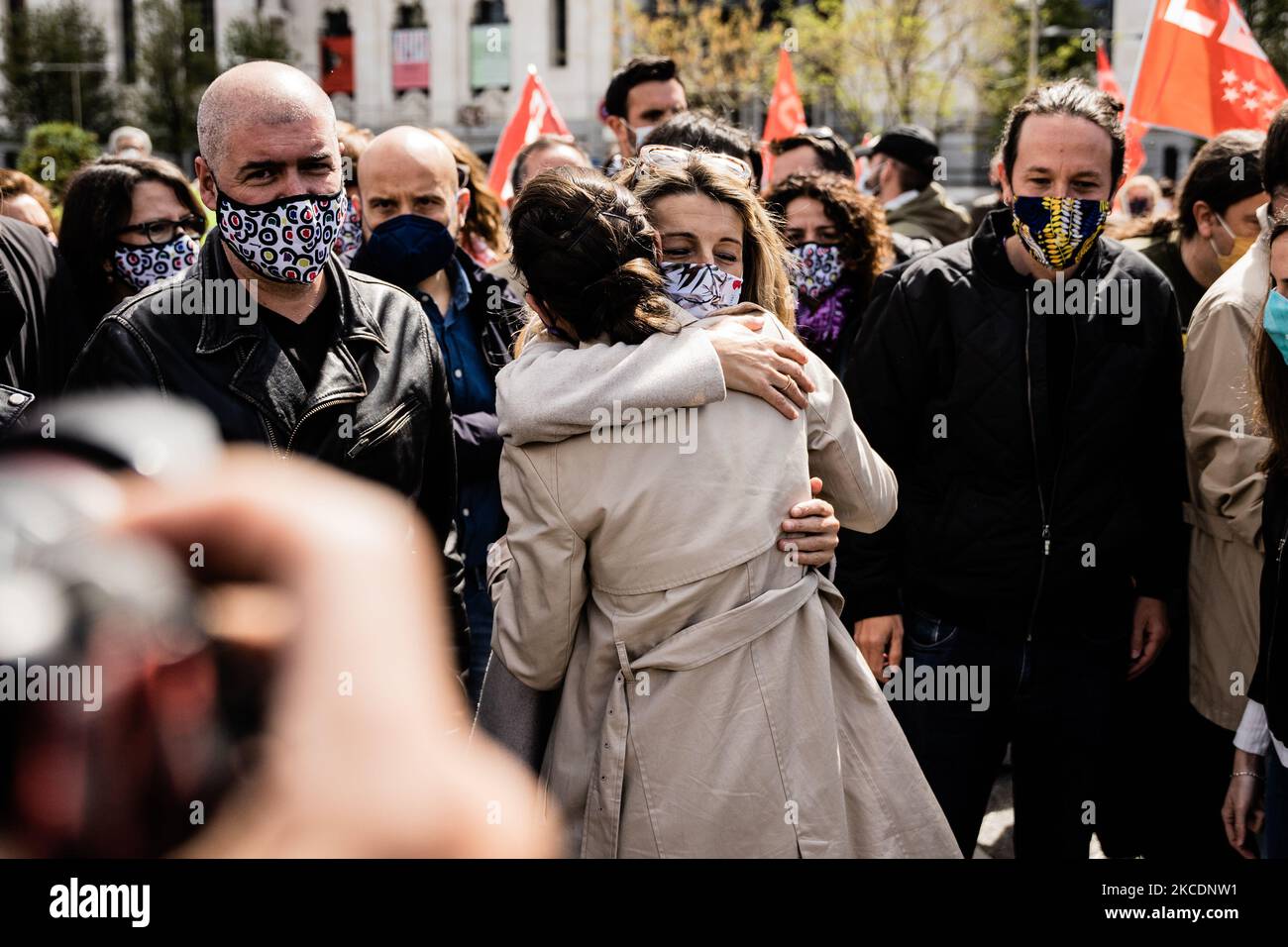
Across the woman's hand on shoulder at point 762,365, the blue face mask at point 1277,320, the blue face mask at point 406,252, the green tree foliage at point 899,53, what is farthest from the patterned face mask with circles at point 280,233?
the green tree foliage at point 899,53

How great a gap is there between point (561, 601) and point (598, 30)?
4634cm

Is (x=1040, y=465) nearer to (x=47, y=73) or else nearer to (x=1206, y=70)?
(x=1206, y=70)

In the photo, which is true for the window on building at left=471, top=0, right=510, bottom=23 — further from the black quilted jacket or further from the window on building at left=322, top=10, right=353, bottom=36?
the black quilted jacket

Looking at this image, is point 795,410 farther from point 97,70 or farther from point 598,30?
point 598,30

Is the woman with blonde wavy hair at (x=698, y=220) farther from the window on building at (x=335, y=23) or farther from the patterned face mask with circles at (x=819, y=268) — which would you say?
the window on building at (x=335, y=23)

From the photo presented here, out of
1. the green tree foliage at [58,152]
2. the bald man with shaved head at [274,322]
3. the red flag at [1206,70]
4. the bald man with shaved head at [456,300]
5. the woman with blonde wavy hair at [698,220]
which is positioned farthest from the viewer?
the green tree foliage at [58,152]

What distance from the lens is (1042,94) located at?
10.9 ft

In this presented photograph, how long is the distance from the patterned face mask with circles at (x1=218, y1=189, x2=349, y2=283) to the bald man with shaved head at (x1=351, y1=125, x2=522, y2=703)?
1.00m

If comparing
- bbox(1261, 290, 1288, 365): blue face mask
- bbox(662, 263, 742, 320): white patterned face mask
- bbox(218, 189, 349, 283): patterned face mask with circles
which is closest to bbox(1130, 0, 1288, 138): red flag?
bbox(1261, 290, 1288, 365): blue face mask

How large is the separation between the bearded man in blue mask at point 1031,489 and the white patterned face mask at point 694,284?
952mm

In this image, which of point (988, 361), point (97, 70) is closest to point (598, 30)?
point (97, 70)

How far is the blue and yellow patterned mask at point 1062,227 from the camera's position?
3150 mm

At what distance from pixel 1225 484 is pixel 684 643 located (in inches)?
64.8
